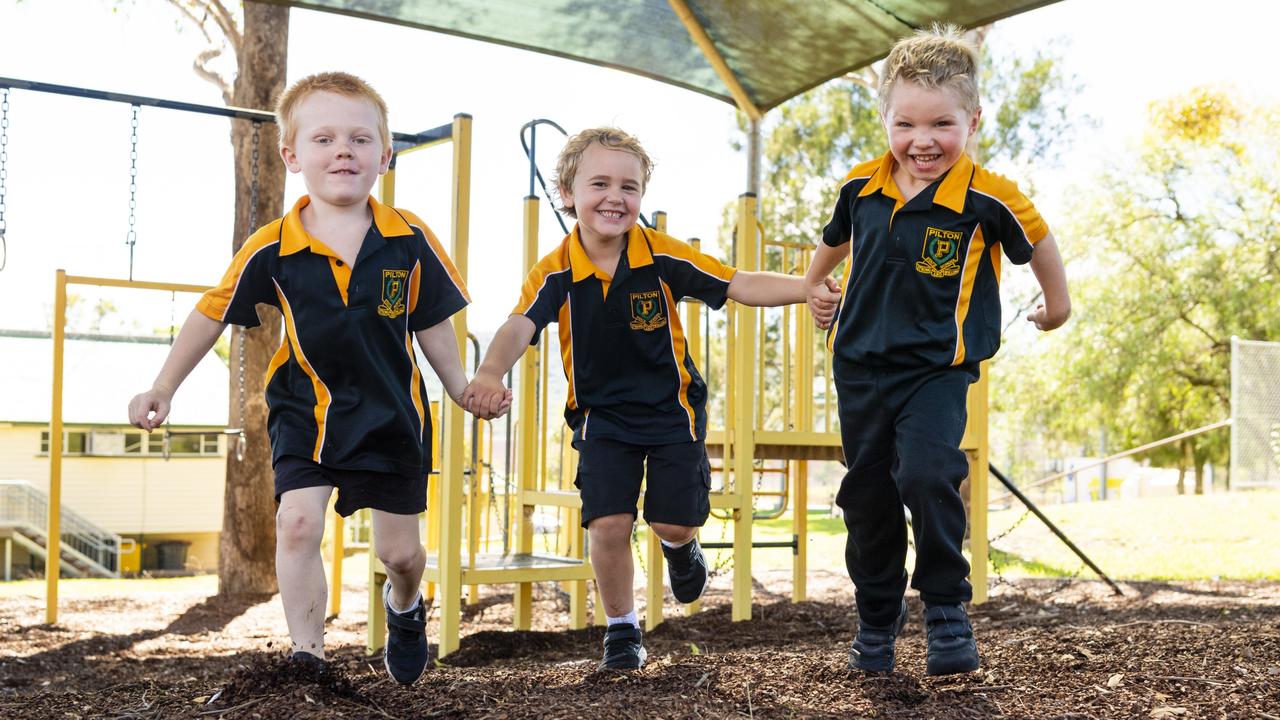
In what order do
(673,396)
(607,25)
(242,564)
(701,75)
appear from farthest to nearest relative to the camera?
(242,564) → (701,75) → (607,25) → (673,396)

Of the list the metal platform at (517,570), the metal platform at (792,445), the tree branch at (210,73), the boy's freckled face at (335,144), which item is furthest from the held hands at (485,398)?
the tree branch at (210,73)

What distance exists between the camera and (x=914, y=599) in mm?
7191

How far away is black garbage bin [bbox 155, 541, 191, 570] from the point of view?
2986 cm

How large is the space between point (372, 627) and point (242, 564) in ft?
15.0

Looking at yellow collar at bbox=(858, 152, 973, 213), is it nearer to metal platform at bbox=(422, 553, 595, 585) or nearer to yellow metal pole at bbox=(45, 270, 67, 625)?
metal platform at bbox=(422, 553, 595, 585)

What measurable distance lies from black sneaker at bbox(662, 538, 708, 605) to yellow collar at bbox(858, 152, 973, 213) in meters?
1.40

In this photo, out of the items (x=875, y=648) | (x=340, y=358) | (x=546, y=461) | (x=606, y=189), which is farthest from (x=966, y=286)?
(x=546, y=461)

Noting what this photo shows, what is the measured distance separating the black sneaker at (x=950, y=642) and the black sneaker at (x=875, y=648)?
24cm

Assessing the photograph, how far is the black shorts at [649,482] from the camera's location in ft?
11.1

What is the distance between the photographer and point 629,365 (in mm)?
3432

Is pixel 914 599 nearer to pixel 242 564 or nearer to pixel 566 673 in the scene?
pixel 566 673

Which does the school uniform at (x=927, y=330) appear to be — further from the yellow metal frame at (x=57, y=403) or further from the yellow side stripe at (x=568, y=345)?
the yellow metal frame at (x=57, y=403)

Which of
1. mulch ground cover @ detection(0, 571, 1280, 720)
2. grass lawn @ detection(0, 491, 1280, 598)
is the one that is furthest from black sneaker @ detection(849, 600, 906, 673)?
grass lawn @ detection(0, 491, 1280, 598)

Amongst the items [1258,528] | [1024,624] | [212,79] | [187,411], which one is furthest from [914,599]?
[187,411]
